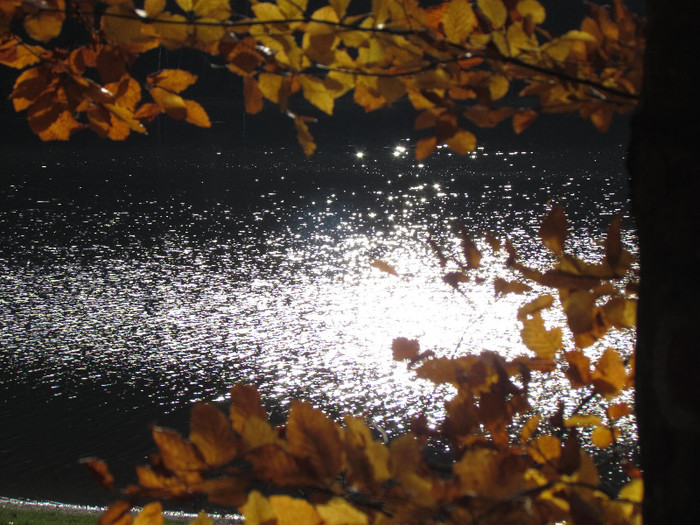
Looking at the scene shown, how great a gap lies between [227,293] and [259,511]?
15890 millimetres

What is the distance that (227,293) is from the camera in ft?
54.2

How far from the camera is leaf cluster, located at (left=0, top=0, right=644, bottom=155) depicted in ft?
3.19

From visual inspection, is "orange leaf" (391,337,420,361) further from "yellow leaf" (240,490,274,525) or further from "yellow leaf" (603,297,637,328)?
"yellow leaf" (240,490,274,525)

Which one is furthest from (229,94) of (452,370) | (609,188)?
(452,370)

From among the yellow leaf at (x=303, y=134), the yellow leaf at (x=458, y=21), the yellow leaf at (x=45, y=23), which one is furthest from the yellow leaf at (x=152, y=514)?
the yellow leaf at (x=458, y=21)

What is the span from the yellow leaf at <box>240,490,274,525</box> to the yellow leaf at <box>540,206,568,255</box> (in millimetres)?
594

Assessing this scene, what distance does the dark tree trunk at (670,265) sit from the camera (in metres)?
0.71

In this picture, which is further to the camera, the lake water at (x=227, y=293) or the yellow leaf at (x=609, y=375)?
the lake water at (x=227, y=293)

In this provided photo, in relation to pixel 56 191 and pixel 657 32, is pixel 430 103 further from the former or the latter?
pixel 56 191

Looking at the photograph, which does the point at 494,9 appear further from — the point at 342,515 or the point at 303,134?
the point at 342,515

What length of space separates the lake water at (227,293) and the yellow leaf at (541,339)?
0.90 meters

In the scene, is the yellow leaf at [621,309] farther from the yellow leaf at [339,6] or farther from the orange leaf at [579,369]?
the yellow leaf at [339,6]

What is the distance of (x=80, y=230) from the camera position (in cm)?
2188

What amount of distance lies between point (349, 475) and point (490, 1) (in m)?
0.57
